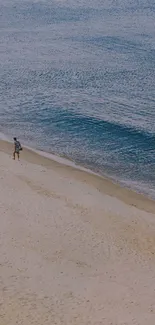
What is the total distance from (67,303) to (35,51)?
5467 cm

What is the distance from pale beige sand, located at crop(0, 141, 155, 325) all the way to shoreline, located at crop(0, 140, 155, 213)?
9 centimetres

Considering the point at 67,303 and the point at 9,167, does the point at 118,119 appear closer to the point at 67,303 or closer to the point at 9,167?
the point at 9,167

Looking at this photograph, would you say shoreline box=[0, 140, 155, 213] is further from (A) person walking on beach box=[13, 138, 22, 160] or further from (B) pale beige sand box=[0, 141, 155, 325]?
(A) person walking on beach box=[13, 138, 22, 160]

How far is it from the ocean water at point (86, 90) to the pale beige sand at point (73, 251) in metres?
4.52

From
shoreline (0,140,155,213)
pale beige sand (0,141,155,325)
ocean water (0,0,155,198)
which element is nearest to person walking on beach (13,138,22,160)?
shoreline (0,140,155,213)

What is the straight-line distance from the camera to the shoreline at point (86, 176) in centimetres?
3136

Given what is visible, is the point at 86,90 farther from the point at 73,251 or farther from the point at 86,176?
the point at 73,251

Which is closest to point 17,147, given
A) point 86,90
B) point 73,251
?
point 73,251

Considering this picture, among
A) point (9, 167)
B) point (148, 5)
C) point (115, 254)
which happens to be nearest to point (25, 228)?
point (115, 254)

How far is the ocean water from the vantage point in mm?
39562

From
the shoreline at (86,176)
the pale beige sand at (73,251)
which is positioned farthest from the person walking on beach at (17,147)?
the pale beige sand at (73,251)

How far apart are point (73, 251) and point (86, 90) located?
1242 inches

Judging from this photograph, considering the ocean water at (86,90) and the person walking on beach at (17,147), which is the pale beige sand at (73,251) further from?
the ocean water at (86,90)

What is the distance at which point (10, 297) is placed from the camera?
21.1 metres
